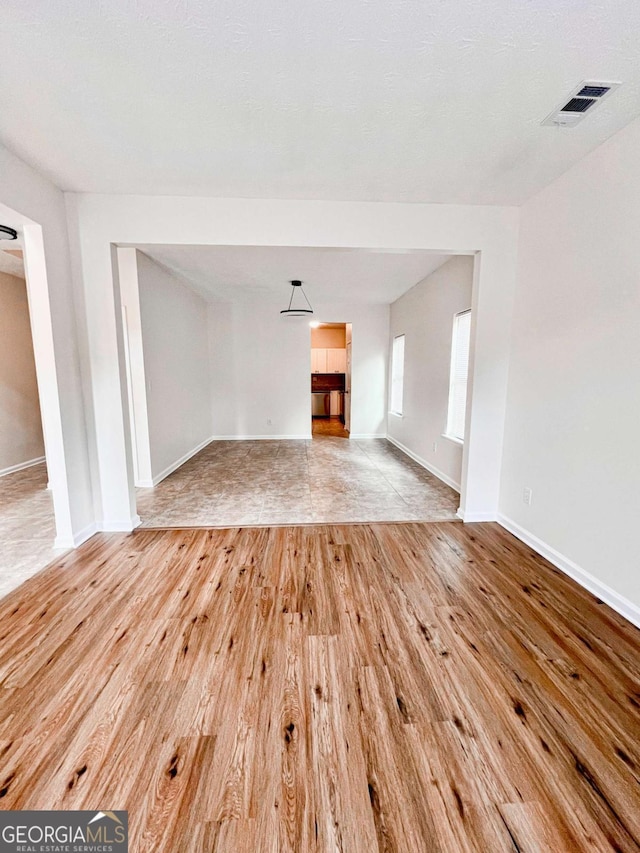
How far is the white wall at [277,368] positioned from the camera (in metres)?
6.93

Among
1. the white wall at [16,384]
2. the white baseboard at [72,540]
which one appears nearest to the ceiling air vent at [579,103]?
the white baseboard at [72,540]

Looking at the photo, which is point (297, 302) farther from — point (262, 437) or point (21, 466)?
point (21, 466)

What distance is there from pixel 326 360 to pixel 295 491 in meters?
6.24

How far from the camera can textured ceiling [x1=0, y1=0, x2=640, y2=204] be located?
4.40 feet

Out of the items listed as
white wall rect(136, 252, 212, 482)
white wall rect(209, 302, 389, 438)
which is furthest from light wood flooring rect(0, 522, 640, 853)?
white wall rect(209, 302, 389, 438)

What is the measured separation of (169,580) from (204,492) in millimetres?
1790

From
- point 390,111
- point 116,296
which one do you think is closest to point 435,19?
point 390,111

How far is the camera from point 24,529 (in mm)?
3084

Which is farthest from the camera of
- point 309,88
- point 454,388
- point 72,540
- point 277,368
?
point 277,368

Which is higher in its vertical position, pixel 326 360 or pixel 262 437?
pixel 326 360

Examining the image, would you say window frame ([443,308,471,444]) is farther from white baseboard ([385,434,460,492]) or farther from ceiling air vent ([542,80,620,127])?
ceiling air vent ([542,80,620,127])

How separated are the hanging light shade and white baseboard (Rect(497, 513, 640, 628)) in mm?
4260

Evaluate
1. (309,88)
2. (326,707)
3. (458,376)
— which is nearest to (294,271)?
(458,376)

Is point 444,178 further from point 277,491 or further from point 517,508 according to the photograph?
point 277,491
